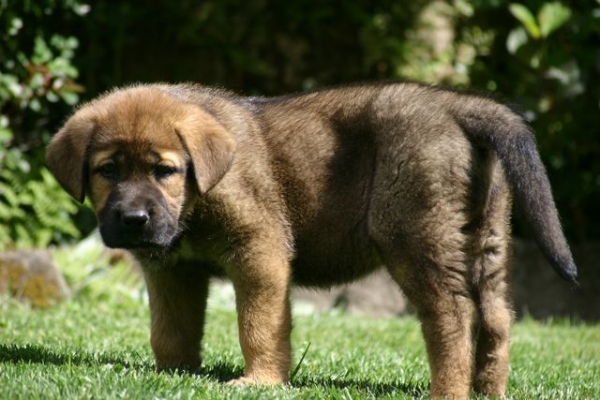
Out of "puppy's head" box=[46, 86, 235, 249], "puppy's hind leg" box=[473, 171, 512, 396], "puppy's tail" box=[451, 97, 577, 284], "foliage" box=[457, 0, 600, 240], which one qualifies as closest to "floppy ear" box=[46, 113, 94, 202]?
"puppy's head" box=[46, 86, 235, 249]

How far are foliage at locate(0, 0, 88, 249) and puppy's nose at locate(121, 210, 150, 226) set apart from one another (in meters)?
4.15

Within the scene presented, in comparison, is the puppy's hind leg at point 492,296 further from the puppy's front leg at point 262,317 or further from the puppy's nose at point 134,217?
the puppy's nose at point 134,217

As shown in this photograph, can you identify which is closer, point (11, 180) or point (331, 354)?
point (331, 354)

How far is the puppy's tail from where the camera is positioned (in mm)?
4449

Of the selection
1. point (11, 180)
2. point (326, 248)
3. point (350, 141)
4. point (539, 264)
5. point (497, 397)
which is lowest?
point (539, 264)

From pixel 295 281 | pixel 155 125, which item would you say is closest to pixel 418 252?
pixel 295 281

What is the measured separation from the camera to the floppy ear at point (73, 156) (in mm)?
4855

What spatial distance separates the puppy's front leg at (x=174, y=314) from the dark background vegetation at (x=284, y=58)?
145 inches

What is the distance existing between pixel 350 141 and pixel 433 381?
1.29 meters

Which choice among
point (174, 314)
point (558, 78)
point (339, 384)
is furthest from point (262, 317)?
point (558, 78)

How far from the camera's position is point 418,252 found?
4605mm

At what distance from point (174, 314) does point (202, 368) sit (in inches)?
13.4

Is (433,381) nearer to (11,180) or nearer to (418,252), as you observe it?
(418,252)

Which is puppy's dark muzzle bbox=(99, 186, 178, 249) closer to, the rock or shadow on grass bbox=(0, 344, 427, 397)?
shadow on grass bbox=(0, 344, 427, 397)
